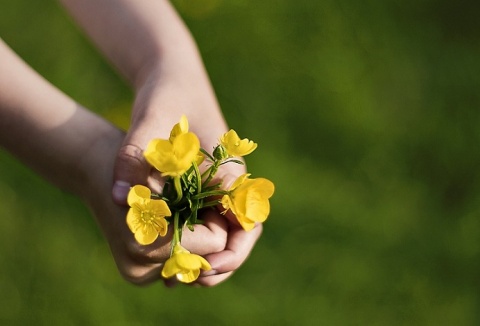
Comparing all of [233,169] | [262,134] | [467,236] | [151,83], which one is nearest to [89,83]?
[262,134]

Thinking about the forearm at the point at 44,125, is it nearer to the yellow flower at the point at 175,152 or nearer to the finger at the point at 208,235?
the finger at the point at 208,235

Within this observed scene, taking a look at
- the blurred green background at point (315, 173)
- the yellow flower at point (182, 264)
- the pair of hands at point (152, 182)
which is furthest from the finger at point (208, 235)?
the blurred green background at point (315, 173)

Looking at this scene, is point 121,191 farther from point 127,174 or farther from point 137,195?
point 137,195

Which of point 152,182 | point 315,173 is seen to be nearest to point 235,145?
point 152,182

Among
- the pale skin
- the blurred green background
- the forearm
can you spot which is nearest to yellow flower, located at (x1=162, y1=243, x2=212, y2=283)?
the pale skin

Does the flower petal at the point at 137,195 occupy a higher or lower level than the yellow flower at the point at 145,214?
higher

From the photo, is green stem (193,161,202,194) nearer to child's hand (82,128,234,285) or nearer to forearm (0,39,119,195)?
child's hand (82,128,234,285)
